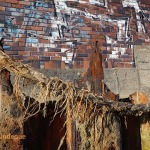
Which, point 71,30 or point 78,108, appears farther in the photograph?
point 71,30

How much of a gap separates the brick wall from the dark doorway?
5.58 ft

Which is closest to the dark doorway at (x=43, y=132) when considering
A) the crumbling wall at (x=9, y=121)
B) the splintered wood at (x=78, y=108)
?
the splintered wood at (x=78, y=108)

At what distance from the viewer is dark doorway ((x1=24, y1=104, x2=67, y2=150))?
402 cm

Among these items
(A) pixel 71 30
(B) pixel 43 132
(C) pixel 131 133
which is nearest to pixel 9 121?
(B) pixel 43 132

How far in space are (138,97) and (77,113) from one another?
121 cm

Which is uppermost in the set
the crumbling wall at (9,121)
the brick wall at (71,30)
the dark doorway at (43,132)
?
the brick wall at (71,30)

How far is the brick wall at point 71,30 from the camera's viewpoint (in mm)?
5785

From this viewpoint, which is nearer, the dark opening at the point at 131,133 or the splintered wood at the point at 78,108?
the splintered wood at the point at 78,108

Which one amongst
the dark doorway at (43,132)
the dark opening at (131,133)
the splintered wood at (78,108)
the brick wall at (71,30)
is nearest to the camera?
the splintered wood at (78,108)

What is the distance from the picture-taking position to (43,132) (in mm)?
4277

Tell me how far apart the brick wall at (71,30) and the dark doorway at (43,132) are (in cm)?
170

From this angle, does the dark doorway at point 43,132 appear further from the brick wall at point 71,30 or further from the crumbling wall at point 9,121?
the brick wall at point 71,30

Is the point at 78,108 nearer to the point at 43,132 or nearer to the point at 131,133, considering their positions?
the point at 131,133

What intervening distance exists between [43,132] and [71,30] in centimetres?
251
